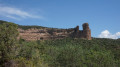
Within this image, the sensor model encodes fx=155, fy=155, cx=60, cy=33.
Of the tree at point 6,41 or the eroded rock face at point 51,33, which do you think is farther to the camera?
the eroded rock face at point 51,33

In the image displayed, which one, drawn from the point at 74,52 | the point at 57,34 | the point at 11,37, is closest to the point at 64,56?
the point at 74,52

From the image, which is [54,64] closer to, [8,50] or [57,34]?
[8,50]

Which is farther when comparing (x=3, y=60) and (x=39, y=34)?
(x=39, y=34)

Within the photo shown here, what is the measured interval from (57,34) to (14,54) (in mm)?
68343

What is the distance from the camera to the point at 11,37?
18.3m

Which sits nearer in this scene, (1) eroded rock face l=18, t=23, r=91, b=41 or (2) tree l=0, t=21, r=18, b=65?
(2) tree l=0, t=21, r=18, b=65

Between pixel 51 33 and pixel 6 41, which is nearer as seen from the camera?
pixel 6 41

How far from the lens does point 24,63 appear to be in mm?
15938

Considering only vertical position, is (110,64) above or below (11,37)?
below

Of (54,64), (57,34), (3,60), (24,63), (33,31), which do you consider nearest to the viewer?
(24,63)

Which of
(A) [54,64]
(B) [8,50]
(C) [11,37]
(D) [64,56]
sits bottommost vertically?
(A) [54,64]

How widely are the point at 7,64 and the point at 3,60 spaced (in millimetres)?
1599

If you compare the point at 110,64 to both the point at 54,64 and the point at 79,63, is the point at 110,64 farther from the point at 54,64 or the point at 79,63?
the point at 54,64

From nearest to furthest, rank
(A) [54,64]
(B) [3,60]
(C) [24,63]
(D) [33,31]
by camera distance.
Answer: (C) [24,63] < (B) [3,60] < (A) [54,64] < (D) [33,31]
